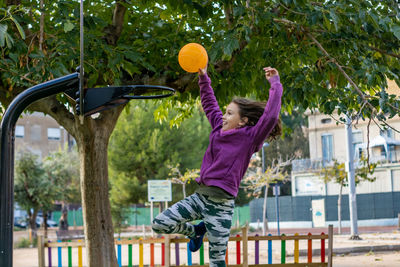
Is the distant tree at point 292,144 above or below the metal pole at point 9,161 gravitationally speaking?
above

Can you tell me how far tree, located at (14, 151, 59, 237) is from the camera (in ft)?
113

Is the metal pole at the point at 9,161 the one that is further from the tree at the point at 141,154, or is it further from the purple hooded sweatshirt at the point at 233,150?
the tree at the point at 141,154

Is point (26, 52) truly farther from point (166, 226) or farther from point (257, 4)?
point (166, 226)

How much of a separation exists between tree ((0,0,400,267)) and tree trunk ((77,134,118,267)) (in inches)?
0.6

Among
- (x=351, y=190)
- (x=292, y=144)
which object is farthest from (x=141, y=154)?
(x=292, y=144)

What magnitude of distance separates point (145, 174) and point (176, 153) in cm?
237

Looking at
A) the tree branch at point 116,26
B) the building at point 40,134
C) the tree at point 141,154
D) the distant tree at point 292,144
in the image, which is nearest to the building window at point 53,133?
the building at point 40,134

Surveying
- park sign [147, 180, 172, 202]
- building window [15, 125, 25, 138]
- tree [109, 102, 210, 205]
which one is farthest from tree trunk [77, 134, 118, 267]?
building window [15, 125, 25, 138]

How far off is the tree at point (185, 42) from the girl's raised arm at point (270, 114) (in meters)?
1.90

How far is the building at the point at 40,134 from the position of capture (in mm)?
62875

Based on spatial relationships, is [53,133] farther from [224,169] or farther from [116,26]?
[224,169]

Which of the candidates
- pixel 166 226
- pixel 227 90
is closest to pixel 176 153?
pixel 227 90

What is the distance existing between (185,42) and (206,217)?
438 centimetres

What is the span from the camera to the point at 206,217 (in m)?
4.28
